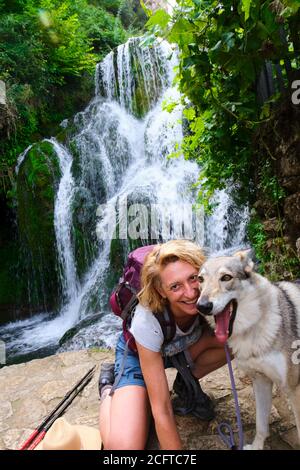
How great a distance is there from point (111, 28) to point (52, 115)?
6.22m

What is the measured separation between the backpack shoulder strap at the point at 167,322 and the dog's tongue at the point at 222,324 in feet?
1.31

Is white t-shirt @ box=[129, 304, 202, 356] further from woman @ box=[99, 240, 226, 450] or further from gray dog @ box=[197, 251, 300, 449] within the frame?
gray dog @ box=[197, 251, 300, 449]

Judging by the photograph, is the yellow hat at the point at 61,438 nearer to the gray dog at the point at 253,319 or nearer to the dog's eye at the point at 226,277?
the gray dog at the point at 253,319

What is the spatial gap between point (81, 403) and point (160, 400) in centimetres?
135

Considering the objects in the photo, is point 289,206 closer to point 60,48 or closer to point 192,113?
point 192,113

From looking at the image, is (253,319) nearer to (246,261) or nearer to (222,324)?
(222,324)

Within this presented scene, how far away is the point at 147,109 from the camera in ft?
39.3

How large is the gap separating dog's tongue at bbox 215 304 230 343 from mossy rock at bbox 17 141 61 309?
25.8ft

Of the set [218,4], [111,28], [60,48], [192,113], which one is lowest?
[192,113]

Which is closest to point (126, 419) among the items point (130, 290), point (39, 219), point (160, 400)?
point (160, 400)

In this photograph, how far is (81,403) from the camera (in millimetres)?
3055

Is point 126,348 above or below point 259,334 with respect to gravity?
below

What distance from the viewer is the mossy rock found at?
9242 mm

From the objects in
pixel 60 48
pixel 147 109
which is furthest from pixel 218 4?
pixel 60 48
